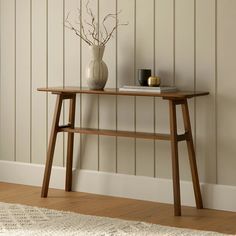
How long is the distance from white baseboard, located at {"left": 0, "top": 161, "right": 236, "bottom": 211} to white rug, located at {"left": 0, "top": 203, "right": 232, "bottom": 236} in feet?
2.07

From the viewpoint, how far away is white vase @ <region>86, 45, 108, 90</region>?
14.3ft

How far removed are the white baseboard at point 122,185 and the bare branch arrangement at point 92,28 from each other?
903mm

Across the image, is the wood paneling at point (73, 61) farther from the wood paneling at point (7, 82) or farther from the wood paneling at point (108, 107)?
the wood paneling at point (7, 82)

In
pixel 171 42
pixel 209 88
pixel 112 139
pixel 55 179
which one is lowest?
pixel 55 179

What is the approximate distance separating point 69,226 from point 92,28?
4.96 ft

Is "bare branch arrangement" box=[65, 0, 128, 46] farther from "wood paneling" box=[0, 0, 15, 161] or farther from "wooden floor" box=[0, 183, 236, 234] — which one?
"wooden floor" box=[0, 183, 236, 234]

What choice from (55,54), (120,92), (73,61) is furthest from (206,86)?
(55,54)

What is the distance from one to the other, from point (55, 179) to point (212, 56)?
146cm

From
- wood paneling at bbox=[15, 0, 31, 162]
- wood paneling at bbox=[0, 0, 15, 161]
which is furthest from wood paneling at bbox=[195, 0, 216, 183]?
wood paneling at bbox=[0, 0, 15, 161]

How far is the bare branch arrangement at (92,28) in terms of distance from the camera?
179 inches

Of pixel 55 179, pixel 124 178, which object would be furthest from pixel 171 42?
pixel 55 179

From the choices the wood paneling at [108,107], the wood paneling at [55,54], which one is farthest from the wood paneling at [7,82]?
the wood paneling at [108,107]

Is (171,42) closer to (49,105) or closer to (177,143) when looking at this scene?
(177,143)

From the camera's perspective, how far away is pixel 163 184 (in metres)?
4.43
